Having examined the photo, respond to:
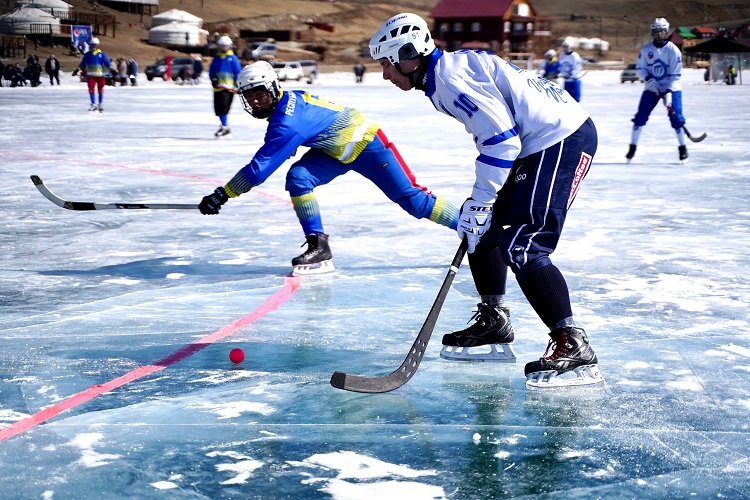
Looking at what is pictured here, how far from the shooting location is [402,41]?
378 cm

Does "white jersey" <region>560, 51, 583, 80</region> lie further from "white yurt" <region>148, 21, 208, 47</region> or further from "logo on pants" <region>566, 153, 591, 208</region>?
"white yurt" <region>148, 21, 208, 47</region>

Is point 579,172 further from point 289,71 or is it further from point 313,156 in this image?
point 289,71

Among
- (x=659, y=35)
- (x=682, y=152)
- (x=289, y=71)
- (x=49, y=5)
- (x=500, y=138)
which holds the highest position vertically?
(x=49, y=5)

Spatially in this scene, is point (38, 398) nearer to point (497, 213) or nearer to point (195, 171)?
point (497, 213)

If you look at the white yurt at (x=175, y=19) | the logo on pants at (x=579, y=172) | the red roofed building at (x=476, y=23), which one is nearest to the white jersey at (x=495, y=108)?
the logo on pants at (x=579, y=172)

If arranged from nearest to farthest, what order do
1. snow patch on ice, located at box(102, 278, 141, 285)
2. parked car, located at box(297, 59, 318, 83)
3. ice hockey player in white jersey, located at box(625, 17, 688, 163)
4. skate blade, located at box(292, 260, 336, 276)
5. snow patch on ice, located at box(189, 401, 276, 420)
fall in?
snow patch on ice, located at box(189, 401, 276, 420), snow patch on ice, located at box(102, 278, 141, 285), skate blade, located at box(292, 260, 336, 276), ice hockey player in white jersey, located at box(625, 17, 688, 163), parked car, located at box(297, 59, 318, 83)

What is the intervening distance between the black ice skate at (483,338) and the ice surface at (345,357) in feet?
0.31

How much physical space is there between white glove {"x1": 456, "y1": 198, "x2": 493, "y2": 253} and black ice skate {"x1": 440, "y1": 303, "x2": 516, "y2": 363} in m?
0.57

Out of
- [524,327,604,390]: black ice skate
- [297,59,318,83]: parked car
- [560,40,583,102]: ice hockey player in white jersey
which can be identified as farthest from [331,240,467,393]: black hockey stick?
[297,59,318,83]: parked car

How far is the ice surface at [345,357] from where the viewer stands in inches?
119

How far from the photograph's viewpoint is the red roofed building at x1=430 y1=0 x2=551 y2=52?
97688mm

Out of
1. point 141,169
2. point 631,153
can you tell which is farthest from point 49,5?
point 631,153

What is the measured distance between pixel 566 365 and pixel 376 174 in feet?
8.04

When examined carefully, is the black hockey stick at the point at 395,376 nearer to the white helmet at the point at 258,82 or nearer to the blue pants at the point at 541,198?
the blue pants at the point at 541,198
